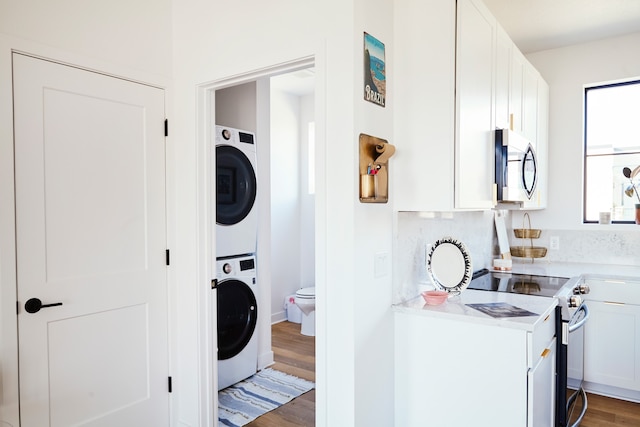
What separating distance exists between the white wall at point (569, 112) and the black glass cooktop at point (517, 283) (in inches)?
42.0

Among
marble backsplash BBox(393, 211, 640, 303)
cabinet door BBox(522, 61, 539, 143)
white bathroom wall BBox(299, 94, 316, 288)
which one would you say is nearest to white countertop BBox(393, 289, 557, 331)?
marble backsplash BBox(393, 211, 640, 303)

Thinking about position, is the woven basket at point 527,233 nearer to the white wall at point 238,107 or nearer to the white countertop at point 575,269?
the white countertop at point 575,269

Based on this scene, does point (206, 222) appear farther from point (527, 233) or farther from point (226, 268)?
point (527, 233)

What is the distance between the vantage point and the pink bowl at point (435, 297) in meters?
2.13

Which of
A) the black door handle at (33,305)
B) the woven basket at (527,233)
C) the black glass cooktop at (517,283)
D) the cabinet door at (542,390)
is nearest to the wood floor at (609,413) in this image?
the cabinet door at (542,390)

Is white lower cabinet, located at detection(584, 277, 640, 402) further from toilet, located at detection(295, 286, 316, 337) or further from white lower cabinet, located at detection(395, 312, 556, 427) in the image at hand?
toilet, located at detection(295, 286, 316, 337)

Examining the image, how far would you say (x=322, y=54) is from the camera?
1.87 metres

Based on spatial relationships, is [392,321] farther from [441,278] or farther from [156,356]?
[156,356]

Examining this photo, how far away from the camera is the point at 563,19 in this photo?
315 cm

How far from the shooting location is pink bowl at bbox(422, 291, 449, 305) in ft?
7.00

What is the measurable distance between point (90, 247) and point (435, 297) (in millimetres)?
1746

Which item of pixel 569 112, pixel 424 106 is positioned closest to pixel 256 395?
pixel 424 106

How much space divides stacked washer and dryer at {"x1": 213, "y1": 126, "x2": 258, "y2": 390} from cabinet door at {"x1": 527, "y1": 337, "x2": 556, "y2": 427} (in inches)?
80.2

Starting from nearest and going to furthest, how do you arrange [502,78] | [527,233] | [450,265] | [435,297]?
[435,297], [450,265], [502,78], [527,233]
